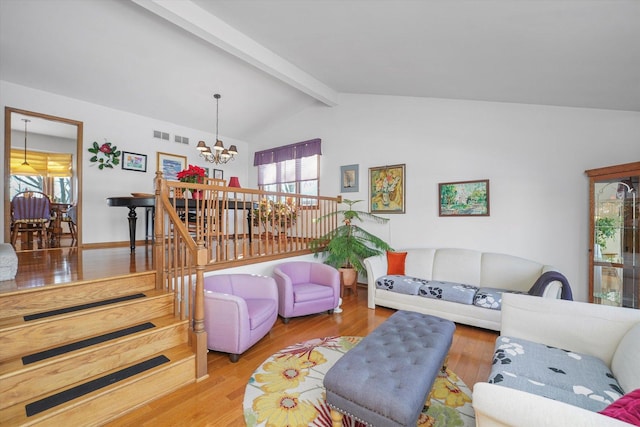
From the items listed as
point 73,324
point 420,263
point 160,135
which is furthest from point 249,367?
point 160,135

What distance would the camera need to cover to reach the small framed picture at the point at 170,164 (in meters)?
5.72

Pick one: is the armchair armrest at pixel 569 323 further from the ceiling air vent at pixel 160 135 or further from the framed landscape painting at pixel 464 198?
the ceiling air vent at pixel 160 135

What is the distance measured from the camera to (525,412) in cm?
95

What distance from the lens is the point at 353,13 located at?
8.75 ft

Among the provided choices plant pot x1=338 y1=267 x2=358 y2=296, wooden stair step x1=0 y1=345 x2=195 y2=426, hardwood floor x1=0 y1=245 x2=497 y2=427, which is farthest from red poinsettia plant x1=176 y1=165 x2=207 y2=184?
plant pot x1=338 y1=267 x2=358 y2=296

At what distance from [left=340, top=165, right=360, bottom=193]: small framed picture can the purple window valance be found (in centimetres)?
74

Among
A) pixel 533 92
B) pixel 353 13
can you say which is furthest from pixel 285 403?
pixel 533 92

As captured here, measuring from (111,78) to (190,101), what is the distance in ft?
4.07

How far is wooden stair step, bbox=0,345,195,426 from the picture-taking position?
1.52m

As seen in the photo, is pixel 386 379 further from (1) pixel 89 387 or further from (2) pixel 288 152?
(2) pixel 288 152

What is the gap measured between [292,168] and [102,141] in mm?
3673

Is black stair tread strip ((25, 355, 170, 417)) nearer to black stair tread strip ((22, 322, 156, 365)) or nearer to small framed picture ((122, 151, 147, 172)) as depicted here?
black stair tread strip ((22, 322, 156, 365))

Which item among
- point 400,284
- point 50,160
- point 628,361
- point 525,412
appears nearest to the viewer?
point 525,412

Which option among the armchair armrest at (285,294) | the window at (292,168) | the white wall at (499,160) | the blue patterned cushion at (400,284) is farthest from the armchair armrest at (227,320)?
the window at (292,168)
